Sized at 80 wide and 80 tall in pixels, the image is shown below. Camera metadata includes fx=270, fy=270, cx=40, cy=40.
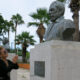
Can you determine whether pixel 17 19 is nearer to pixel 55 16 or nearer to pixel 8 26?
pixel 8 26

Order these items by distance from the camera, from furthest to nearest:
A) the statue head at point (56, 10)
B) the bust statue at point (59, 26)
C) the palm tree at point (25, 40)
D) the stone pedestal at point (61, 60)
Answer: the palm tree at point (25, 40) < the statue head at point (56, 10) < the bust statue at point (59, 26) < the stone pedestal at point (61, 60)

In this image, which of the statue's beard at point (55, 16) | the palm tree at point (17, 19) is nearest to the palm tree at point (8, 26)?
the palm tree at point (17, 19)

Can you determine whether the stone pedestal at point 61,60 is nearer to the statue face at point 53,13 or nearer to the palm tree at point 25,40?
the statue face at point 53,13

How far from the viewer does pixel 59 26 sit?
692cm

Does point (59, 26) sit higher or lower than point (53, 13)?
lower

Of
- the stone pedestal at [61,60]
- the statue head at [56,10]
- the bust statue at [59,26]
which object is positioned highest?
the statue head at [56,10]

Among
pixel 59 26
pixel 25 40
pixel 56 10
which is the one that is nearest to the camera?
pixel 59 26

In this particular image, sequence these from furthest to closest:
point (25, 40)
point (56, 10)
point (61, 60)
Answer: point (25, 40), point (56, 10), point (61, 60)

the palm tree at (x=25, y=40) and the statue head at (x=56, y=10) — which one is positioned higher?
the statue head at (x=56, y=10)

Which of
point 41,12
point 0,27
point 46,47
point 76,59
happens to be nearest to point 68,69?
point 76,59

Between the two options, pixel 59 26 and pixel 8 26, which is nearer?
pixel 59 26

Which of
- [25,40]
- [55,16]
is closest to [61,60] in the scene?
[55,16]

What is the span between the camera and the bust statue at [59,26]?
680 cm

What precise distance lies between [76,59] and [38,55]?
1181mm
